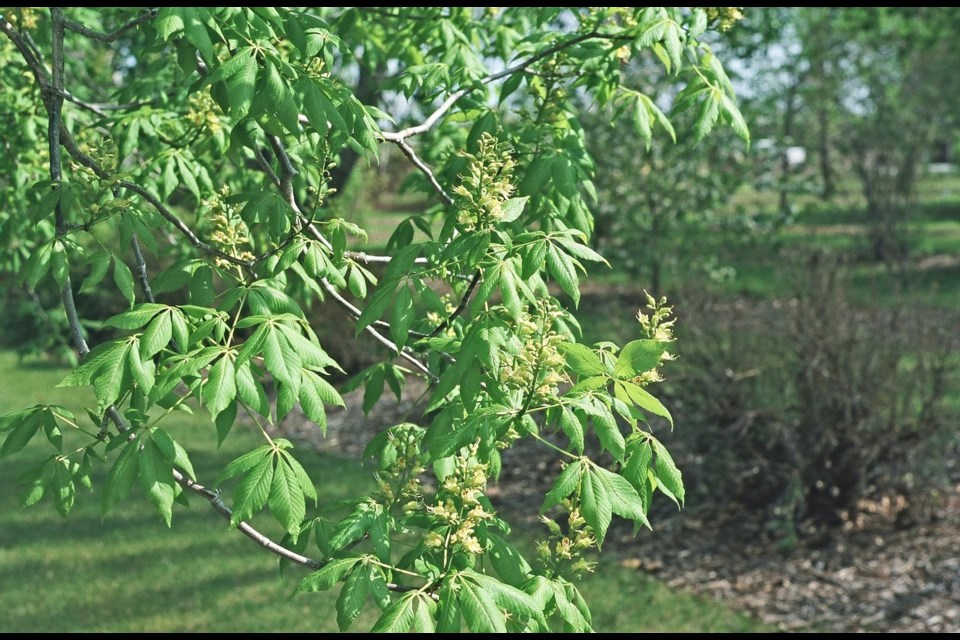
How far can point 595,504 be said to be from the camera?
84.9 inches

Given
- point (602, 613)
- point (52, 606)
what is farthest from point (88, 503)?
point (602, 613)

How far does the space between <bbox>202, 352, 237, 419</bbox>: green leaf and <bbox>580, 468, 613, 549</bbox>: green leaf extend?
78 cm

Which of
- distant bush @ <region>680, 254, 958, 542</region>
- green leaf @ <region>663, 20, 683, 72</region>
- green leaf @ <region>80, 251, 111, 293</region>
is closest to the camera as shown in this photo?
green leaf @ <region>80, 251, 111, 293</region>

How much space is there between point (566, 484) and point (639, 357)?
320mm

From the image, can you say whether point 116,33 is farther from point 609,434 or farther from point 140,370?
point 609,434

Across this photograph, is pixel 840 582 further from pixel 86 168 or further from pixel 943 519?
pixel 86 168

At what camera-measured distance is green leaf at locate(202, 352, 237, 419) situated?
2010mm

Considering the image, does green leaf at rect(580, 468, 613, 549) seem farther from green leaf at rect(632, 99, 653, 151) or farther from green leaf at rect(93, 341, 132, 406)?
green leaf at rect(632, 99, 653, 151)

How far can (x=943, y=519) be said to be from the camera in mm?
6129

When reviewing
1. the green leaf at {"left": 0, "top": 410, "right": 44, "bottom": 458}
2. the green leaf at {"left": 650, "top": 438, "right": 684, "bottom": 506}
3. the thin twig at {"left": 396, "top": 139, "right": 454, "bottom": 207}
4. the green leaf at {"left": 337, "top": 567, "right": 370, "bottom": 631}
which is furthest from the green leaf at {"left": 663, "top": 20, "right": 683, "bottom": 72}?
the green leaf at {"left": 0, "top": 410, "right": 44, "bottom": 458}

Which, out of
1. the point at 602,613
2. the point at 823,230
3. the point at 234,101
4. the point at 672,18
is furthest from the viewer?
the point at 823,230

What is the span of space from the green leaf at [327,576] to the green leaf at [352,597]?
0.10 ft

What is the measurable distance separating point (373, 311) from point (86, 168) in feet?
3.42

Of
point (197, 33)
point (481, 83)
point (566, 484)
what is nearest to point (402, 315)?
point (566, 484)
